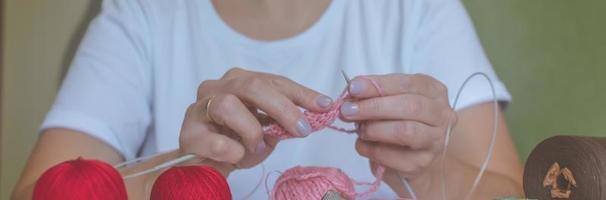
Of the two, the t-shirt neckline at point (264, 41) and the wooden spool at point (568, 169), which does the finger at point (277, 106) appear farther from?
the t-shirt neckline at point (264, 41)

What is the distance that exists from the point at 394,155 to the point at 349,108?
9 centimetres

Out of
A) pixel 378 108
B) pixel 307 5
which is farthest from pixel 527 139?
pixel 378 108

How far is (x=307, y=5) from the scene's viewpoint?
2.56 feet

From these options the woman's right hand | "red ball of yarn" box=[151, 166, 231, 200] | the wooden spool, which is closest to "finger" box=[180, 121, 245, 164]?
the woman's right hand

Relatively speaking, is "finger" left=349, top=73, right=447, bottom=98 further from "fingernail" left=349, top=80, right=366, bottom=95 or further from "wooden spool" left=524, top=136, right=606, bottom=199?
"wooden spool" left=524, top=136, right=606, bottom=199

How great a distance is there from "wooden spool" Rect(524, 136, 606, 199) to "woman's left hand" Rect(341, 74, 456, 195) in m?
0.09

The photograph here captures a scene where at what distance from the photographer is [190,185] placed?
0.36 meters

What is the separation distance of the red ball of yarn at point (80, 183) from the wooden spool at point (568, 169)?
0.25 meters

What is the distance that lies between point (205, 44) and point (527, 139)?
17.0 inches

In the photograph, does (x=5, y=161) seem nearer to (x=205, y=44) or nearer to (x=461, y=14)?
(x=205, y=44)

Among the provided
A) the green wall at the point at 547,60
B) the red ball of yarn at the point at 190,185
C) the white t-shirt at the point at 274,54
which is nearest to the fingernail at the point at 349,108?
the red ball of yarn at the point at 190,185

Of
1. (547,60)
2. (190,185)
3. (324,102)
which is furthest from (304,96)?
(547,60)

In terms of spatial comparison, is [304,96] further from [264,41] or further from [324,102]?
[264,41]

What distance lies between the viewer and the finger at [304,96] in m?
0.45
